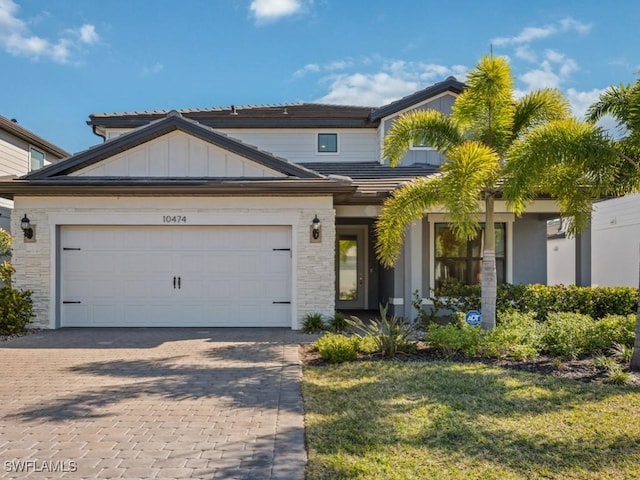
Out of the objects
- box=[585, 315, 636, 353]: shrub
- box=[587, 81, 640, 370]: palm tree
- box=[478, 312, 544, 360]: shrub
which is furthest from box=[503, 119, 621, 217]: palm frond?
box=[585, 315, 636, 353]: shrub

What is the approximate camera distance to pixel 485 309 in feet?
29.1

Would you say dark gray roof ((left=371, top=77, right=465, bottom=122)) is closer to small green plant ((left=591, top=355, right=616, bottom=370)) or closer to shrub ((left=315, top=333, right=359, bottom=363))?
shrub ((left=315, top=333, right=359, bottom=363))

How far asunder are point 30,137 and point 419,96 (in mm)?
13471

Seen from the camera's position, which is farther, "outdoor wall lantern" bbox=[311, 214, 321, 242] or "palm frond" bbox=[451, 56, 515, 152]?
"outdoor wall lantern" bbox=[311, 214, 321, 242]

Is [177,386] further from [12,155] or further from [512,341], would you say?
[12,155]

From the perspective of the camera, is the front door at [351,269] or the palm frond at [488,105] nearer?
the palm frond at [488,105]

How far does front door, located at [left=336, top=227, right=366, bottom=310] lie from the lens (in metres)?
15.4

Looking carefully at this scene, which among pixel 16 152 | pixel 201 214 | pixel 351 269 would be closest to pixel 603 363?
pixel 201 214

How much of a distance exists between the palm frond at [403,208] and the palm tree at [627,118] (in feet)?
9.13

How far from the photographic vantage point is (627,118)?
7.34 metres

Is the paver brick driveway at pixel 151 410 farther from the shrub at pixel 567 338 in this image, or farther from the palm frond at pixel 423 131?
the palm frond at pixel 423 131

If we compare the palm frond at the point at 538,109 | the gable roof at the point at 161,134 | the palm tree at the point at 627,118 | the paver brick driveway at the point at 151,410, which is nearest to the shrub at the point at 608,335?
the palm tree at the point at 627,118

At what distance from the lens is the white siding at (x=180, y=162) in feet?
37.0

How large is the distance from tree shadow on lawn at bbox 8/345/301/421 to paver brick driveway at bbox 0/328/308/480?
15 mm
